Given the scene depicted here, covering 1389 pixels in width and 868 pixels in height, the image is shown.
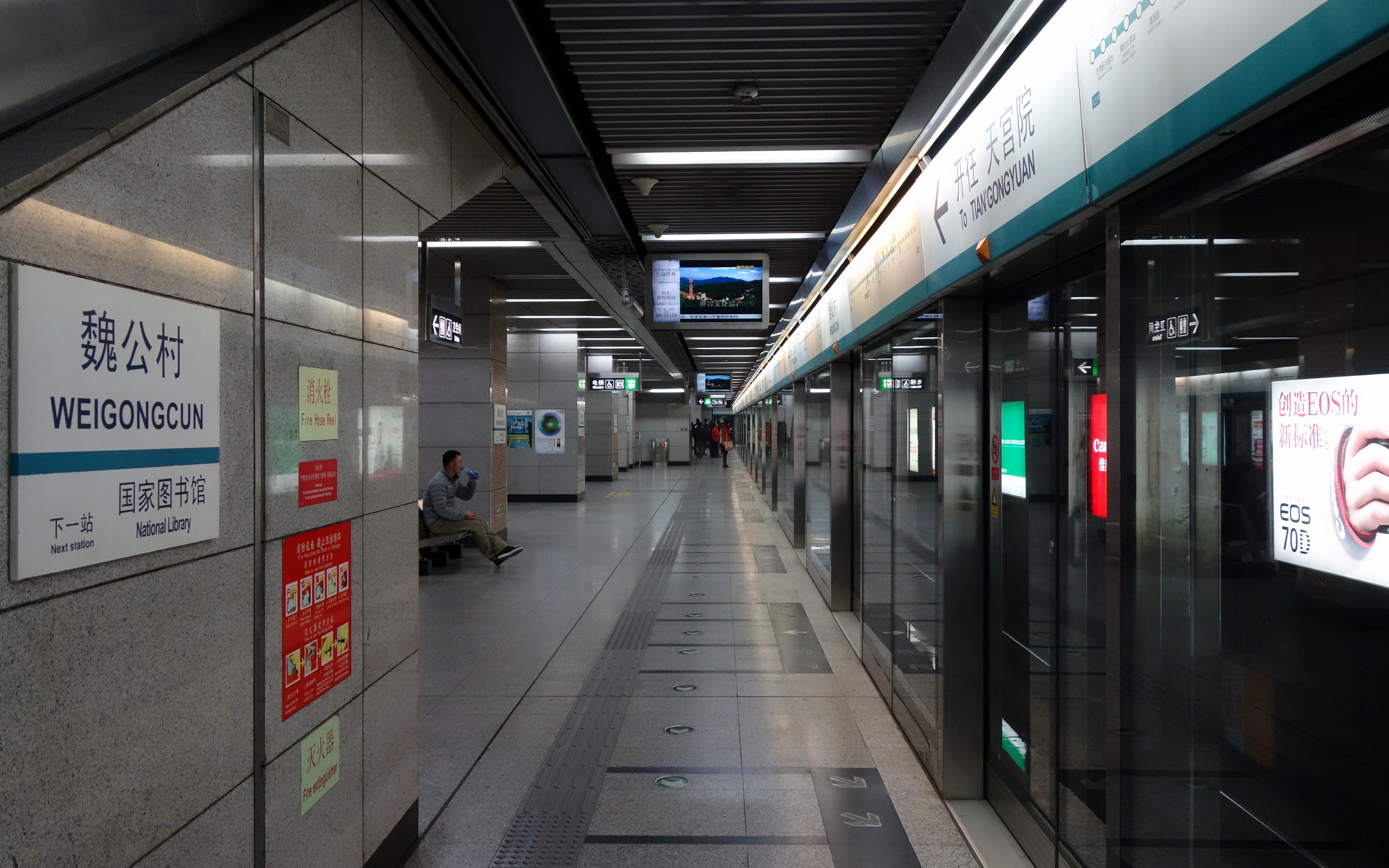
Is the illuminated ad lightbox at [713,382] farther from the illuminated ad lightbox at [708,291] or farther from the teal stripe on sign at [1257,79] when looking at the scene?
the teal stripe on sign at [1257,79]

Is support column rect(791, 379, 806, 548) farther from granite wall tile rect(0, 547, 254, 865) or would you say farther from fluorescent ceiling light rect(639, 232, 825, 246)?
granite wall tile rect(0, 547, 254, 865)

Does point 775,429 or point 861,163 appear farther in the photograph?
point 775,429

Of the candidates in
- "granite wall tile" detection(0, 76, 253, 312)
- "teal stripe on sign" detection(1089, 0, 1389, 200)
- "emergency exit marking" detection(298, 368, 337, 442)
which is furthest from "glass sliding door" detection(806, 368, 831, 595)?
"granite wall tile" detection(0, 76, 253, 312)

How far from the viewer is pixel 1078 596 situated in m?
2.91

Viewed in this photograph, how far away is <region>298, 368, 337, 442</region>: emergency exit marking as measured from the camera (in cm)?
247

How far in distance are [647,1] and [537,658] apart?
432 cm

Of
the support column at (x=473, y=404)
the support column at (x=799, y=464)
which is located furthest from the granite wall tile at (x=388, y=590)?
the support column at (x=473, y=404)

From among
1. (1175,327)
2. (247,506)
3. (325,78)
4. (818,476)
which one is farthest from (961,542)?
(818,476)

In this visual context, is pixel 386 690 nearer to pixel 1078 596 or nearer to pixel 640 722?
pixel 640 722

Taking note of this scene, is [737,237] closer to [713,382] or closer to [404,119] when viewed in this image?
[404,119]

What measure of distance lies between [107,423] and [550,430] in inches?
614

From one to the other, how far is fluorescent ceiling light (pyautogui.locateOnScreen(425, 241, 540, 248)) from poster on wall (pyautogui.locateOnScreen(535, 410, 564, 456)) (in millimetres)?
8900

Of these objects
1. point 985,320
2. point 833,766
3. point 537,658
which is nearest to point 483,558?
point 537,658

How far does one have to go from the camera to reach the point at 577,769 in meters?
3.86
